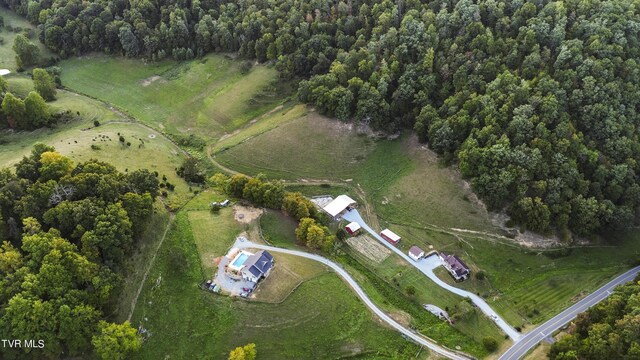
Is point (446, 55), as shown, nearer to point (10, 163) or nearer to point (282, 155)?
point (282, 155)

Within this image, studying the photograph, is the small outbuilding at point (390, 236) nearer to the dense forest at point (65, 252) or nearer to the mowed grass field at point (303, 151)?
the mowed grass field at point (303, 151)

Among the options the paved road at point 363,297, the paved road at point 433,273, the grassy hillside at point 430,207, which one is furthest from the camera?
the grassy hillside at point 430,207

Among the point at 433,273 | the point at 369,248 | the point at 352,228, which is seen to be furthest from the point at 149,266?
the point at 433,273

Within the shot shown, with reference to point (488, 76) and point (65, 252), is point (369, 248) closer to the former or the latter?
point (488, 76)

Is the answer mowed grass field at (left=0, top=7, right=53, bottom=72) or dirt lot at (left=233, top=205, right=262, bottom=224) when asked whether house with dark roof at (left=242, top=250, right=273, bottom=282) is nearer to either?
dirt lot at (left=233, top=205, right=262, bottom=224)

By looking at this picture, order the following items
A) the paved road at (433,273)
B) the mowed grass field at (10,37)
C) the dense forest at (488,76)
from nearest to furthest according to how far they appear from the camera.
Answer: the paved road at (433,273) → the dense forest at (488,76) → the mowed grass field at (10,37)

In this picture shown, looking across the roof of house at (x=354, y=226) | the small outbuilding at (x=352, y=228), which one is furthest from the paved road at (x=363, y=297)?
the roof of house at (x=354, y=226)
